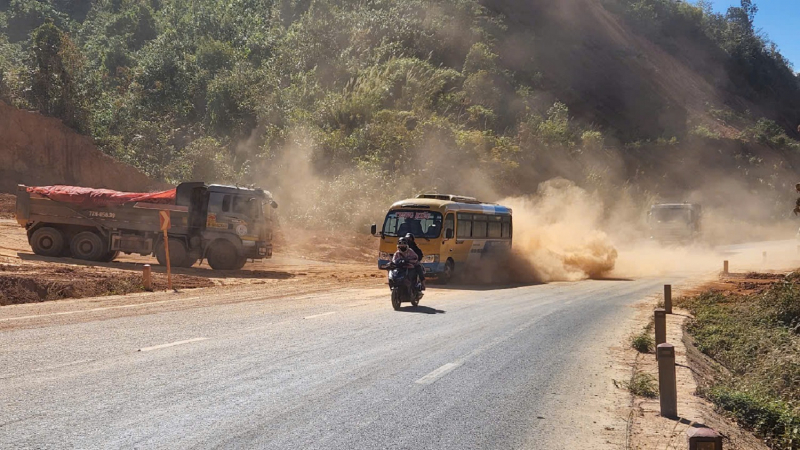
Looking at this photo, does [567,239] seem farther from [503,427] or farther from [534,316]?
[503,427]

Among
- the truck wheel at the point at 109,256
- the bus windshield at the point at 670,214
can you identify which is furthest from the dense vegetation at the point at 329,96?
the truck wheel at the point at 109,256

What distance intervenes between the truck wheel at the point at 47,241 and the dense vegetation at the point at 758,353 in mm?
20999

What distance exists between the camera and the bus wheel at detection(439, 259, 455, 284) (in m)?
26.0

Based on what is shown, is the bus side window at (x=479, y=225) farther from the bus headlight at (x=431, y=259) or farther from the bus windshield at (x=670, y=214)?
the bus windshield at (x=670, y=214)

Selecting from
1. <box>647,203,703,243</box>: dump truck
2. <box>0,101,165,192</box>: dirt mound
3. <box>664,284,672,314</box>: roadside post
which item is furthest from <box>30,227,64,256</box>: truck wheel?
<box>647,203,703,243</box>: dump truck

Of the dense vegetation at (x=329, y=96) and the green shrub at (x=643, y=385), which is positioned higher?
the dense vegetation at (x=329, y=96)

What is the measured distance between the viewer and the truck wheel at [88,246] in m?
27.2

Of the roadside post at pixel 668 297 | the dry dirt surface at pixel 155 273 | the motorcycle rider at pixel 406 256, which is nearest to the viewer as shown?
the motorcycle rider at pixel 406 256

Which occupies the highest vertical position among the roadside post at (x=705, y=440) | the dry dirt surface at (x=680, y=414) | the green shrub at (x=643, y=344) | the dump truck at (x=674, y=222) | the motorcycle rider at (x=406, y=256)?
the dump truck at (x=674, y=222)

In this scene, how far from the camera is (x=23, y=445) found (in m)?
5.98

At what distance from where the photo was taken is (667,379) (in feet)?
27.9

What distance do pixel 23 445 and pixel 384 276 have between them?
77.5 ft

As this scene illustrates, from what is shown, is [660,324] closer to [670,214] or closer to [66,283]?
[66,283]

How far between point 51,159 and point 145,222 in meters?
24.0
